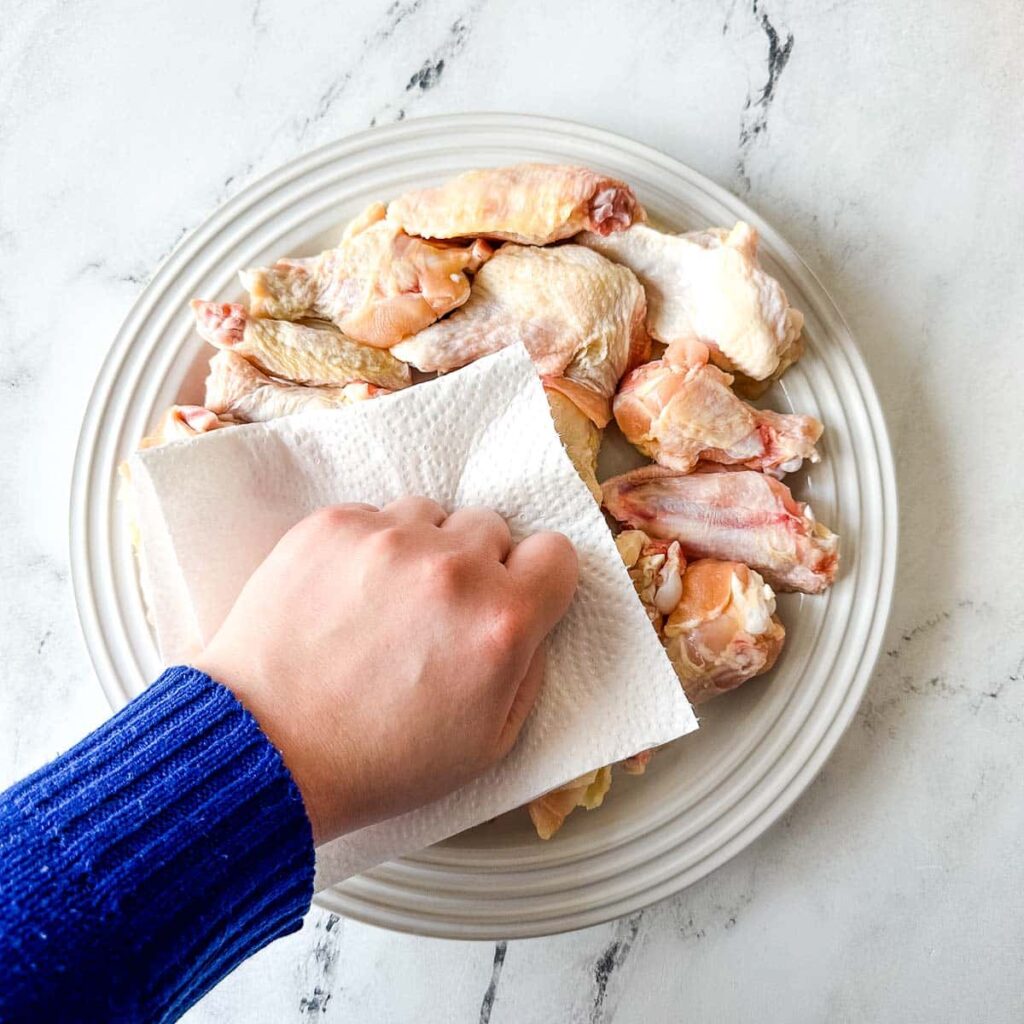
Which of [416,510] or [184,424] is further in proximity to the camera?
[184,424]

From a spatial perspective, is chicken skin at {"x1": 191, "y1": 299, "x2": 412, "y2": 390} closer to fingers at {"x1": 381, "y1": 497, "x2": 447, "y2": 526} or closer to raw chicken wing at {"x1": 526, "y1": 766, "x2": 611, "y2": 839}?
fingers at {"x1": 381, "y1": 497, "x2": 447, "y2": 526}

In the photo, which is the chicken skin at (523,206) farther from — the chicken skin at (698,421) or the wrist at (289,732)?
the wrist at (289,732)

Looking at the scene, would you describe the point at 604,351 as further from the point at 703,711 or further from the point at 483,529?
the point at 703,711

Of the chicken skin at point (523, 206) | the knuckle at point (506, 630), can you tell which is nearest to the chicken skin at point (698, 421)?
the chicken skin at point (523, 206)

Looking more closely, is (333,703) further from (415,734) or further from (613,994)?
(613,994)

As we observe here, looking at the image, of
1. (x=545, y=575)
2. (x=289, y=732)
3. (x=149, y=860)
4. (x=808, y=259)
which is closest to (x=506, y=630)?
(x=545, y=575)

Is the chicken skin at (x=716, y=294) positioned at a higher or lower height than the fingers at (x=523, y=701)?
higher
